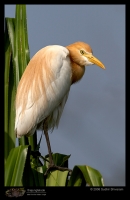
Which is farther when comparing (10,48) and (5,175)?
(10,48)

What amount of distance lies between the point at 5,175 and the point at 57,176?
35 centimetres

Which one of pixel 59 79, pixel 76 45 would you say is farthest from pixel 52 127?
pixel 76 45

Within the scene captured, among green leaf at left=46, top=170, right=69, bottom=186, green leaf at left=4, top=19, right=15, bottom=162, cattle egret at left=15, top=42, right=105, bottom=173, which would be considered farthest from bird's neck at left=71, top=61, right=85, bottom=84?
green leaf at left=46, top=170, right=69, bottom=186

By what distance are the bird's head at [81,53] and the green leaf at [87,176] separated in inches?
45.7

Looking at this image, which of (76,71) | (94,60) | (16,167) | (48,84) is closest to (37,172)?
(16,167)

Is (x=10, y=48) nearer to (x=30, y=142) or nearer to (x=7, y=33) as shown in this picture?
(x=7, y=33)

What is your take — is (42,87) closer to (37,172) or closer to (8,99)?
(8,99)

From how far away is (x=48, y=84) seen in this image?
3520mm

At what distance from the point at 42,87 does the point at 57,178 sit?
854 mm

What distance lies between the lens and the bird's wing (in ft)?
10.8

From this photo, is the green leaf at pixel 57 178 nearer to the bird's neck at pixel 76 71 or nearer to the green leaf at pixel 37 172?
the green leaf at pixel 37 172

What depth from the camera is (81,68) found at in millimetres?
3863

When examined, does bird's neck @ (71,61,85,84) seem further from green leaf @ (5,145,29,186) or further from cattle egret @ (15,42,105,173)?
green leaf @ (5,145,29,186)

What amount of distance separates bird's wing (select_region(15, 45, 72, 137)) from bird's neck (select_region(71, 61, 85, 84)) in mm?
135
